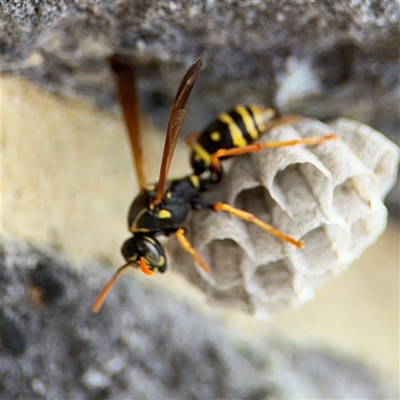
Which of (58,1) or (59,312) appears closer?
(58,1)

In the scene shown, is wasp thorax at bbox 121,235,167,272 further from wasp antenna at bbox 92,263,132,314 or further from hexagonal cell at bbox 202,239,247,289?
hexagonal cell at bbox 202,239,247,289

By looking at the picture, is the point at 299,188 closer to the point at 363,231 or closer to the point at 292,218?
the point at 292,218

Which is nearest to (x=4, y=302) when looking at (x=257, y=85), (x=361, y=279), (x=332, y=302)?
(x=257, y=85)

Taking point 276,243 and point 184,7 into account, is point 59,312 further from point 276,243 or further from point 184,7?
point 184,7

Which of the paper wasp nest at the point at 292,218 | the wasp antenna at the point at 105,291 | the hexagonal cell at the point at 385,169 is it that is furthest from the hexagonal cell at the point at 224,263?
the hexagonal cell at the point at 385,169

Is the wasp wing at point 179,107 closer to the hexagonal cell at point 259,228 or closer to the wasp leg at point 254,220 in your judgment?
the wasp leg at point 254,220
